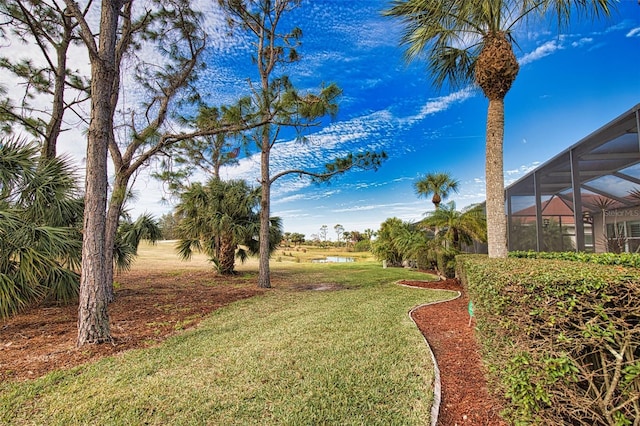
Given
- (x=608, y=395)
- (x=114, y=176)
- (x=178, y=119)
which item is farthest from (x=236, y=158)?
(x=608, y=395)

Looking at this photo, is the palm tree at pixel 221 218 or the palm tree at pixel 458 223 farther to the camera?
the palm tree at pixel 221 218

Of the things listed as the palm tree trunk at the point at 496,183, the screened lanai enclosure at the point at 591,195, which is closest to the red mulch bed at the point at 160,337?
the palm tree trunk at the point at 496,183

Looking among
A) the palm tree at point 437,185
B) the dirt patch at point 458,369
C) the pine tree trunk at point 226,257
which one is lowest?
the dirt patch at point 458,369

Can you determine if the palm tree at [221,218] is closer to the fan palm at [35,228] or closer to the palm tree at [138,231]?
the palm tree at [138,231]

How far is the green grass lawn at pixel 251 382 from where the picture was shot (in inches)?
96.8

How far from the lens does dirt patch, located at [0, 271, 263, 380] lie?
12.2 ft

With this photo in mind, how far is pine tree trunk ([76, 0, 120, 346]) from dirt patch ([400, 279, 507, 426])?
476cm

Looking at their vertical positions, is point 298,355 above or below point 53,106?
below

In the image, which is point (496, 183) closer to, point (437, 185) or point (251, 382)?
point (251, 382)

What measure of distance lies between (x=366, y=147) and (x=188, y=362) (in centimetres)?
832

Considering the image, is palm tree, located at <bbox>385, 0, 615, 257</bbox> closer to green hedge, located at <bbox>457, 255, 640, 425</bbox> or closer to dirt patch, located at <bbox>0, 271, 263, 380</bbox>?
green hedge, located at <bbox>457, 255, 640, 425</bbox>

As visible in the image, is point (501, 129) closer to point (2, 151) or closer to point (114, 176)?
point (114, 176)

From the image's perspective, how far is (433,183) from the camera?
17062mm

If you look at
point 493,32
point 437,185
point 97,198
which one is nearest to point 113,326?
point 97,198
